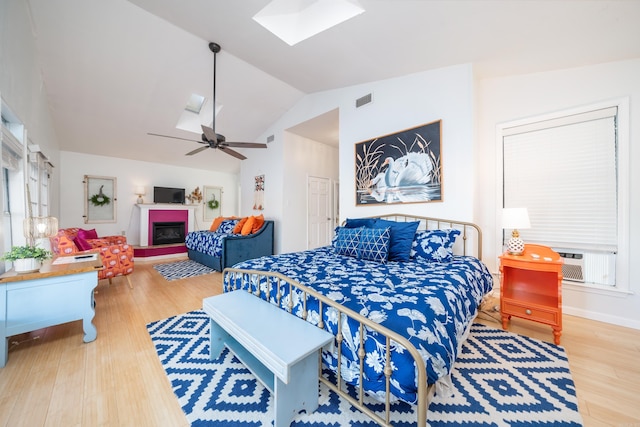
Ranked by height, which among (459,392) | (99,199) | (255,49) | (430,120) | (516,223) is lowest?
(459,392)

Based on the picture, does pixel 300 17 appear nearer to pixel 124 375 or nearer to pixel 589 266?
pixel 124 375

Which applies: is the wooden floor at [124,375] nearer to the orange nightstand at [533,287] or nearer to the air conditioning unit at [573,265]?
the orange nightstand at [533,287]

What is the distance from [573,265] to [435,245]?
1609 mm

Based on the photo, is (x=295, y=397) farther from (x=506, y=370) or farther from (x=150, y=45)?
(x=150, y=45)

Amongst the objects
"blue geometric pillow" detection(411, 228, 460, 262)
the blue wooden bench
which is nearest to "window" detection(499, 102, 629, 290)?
"blue geometric pillow" detection(411, 228, 460, 262)

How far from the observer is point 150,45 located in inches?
129

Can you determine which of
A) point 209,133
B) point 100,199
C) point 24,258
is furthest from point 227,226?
point 24,258

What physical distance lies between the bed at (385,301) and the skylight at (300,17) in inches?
91.8

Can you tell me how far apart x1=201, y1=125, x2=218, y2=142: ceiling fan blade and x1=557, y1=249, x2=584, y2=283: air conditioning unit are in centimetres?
447

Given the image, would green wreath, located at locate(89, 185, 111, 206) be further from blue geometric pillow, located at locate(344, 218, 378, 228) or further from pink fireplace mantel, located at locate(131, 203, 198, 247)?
blue geometric pillow, located at locate(344, 218, 378, 228)

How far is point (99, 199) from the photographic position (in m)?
5.91

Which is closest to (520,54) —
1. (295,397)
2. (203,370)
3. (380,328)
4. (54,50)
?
(380,328)

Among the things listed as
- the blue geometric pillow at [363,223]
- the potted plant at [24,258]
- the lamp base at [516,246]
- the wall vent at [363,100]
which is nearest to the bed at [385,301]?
the lamp base at [516,246]

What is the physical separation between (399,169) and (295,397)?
2890mm
